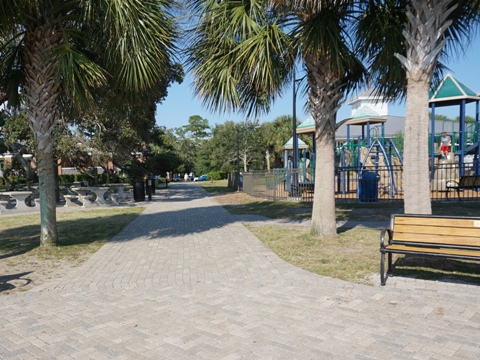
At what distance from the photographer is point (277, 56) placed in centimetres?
707

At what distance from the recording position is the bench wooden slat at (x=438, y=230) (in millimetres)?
4691

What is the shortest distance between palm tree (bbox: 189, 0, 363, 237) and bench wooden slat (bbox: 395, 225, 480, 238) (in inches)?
102

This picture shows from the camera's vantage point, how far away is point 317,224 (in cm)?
786

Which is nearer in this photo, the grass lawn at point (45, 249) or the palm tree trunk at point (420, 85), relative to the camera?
the palm tree trunk at point (420, 85)

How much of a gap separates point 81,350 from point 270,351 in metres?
1.66

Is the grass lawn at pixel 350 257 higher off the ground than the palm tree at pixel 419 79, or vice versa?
the palm tree at pixel 419 79

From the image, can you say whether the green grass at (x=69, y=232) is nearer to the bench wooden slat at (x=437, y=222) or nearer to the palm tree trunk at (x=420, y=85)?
the bench wooden slat at (x=437, y=222)

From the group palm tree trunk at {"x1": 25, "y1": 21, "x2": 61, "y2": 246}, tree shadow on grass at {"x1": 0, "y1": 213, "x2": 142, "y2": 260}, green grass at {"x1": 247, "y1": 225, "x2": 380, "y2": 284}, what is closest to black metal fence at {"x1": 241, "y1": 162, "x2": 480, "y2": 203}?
green grass at {"x1": 247, "y1": 225, "x2": 380, "y2": 284}

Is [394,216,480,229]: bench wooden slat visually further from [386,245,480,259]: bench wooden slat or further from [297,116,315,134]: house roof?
[297,116,315,134]: house roof

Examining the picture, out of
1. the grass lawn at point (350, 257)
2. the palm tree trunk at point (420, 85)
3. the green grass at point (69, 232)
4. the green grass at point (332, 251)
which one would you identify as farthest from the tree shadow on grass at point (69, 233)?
the palm tree trunk at point (420, 85)

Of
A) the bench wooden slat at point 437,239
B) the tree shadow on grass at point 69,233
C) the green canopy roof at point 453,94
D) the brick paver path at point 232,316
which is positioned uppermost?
the green canopy roof at point 453,94

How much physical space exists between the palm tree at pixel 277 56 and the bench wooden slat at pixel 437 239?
2.62 metres

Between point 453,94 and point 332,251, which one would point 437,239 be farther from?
point 453,94

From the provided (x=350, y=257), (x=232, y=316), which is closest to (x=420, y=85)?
(x=350, y=257)
